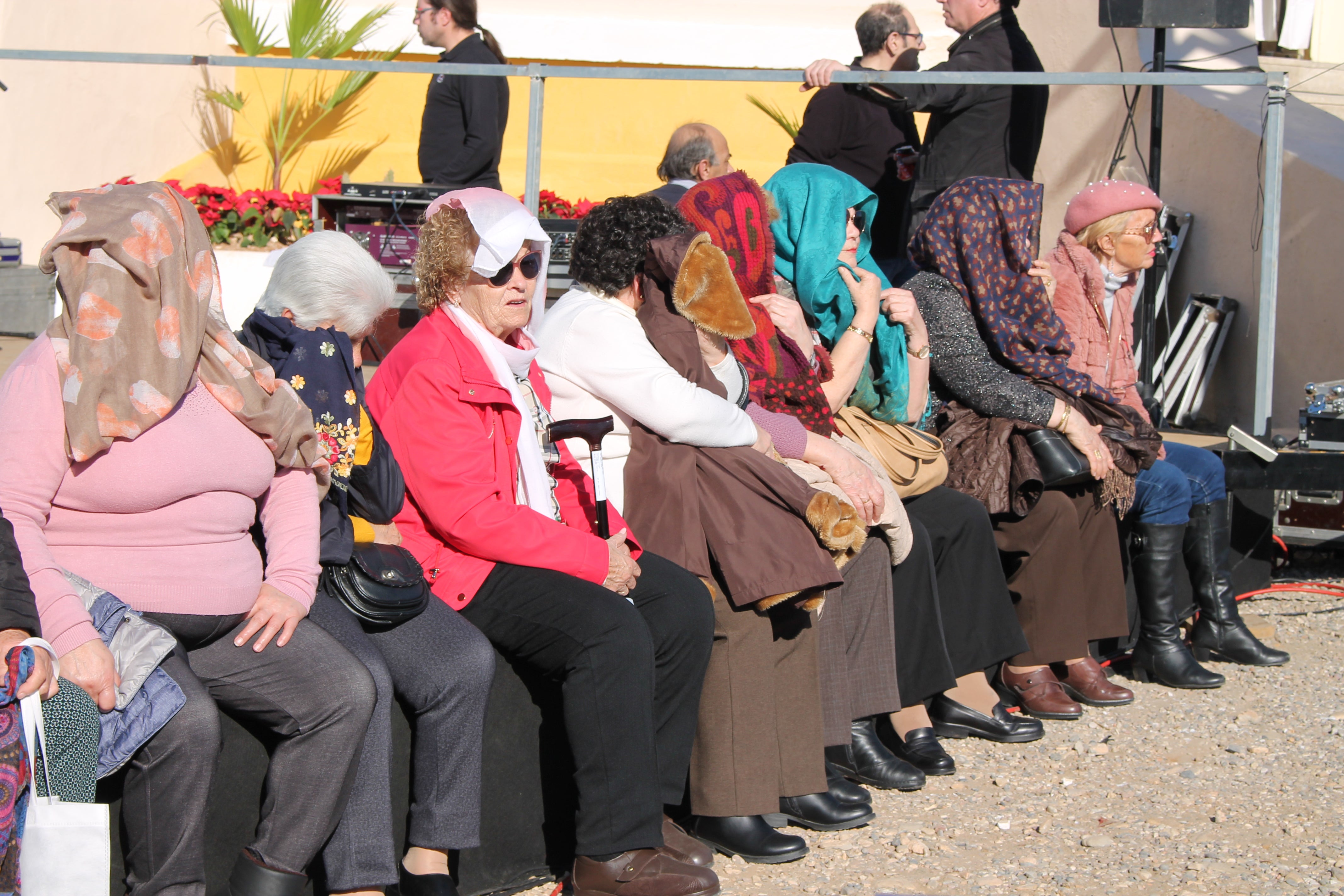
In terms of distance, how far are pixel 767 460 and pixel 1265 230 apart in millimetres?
2650

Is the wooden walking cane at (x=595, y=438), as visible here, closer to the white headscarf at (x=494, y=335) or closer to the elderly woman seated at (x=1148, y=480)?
the white headscarf at (x=494, y=335)

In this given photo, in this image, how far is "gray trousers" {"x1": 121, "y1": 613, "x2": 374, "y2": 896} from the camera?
2.32 meters

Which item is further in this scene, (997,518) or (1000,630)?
(997,518)

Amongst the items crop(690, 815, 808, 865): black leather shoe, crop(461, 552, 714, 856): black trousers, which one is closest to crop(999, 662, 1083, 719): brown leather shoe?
crop(690, 815, 808, 865): black leather shoe

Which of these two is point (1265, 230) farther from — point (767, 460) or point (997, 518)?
point (767, 460)

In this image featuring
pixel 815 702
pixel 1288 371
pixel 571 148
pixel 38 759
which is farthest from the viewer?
pixel 571 148

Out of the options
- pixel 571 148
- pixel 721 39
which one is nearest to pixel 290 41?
pixel 571 148

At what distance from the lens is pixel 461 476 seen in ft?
9.56

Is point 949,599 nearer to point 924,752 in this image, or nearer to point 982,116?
point 924,752

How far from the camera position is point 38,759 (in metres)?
2.11

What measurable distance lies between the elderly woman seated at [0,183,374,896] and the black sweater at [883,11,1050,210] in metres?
3.74

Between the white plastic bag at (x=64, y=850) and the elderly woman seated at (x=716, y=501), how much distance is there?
1.53 m

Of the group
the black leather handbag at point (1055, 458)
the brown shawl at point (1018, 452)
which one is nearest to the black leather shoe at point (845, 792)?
the brown shawl at point (1018, 452)

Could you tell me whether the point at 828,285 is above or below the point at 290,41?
below
